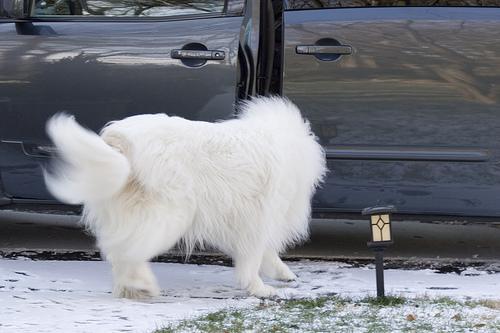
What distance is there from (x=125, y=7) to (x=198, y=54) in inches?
21.9

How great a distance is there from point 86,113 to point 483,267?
227 cm

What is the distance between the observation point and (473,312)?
4.36 meters

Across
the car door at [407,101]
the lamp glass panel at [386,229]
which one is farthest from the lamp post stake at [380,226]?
the car door at [407,101]

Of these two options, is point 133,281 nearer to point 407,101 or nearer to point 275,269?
point 275,269

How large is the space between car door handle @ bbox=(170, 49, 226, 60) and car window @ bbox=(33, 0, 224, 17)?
0.91ft

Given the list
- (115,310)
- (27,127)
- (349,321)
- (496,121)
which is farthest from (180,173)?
(496,121)

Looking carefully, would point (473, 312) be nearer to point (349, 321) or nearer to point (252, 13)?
point (349, 321)

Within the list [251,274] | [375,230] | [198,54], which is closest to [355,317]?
[375,230]

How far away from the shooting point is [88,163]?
4359 mm

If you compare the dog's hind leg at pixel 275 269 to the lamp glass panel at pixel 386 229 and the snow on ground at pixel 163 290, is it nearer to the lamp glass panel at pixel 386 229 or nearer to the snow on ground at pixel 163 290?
the snow on ground at pixel 163 290

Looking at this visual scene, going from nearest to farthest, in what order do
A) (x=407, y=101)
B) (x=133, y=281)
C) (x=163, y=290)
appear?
(x=133, y=281) → (x=163, y=290) → (x=407, y=101)

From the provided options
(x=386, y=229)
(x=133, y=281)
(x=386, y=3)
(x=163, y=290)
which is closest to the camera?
(x=386, y=229)

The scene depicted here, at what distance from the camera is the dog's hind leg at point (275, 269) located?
5035 mm

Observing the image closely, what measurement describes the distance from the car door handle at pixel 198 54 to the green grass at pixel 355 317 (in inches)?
55.5
